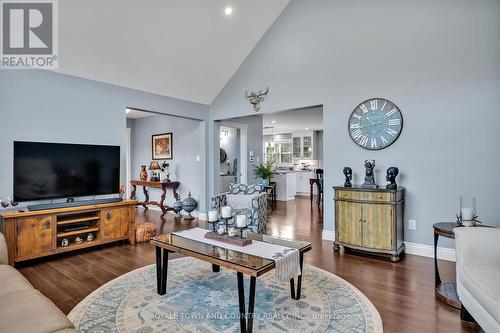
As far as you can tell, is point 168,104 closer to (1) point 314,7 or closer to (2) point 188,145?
(2) point 188,145

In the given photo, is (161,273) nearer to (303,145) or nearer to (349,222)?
(349,222)

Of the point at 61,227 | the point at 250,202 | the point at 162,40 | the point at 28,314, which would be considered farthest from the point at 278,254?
the point at 162,40

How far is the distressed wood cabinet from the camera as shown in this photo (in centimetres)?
334

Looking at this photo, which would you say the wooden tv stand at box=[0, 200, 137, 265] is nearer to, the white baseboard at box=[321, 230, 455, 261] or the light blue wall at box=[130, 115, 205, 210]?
the light blue wall at box=[130, 115, 205, 210]

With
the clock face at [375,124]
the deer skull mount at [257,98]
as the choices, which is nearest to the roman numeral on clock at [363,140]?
the clock face at [375,124]

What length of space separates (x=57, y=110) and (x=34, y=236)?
162 cm

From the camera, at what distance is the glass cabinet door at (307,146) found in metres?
11.0

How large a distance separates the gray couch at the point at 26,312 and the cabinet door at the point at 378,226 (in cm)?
316

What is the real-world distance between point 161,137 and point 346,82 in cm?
476

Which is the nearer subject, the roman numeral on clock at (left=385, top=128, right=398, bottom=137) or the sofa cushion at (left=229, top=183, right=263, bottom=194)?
the roman numeral on clock at (left=385, top=128, right=398, bottom=137)

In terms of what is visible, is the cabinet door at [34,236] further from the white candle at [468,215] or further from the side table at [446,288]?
the white candle at [468,215]

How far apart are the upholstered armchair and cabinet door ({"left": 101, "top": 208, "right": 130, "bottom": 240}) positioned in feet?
4.31

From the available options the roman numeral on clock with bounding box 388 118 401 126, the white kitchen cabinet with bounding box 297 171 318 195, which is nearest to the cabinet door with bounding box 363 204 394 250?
the roman numeral on clock with bounding box 388 118 401 126

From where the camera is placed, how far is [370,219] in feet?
11.4
